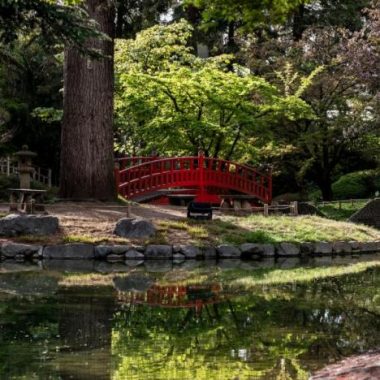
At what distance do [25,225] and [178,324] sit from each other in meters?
7.73

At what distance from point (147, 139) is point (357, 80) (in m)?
8.61

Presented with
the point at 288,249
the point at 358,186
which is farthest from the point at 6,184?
the point at 358,186

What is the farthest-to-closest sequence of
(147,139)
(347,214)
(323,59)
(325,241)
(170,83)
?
(323,59) < (347,214) < (147,139) < (170,83) < (325,241)

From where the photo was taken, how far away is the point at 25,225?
14.1 m

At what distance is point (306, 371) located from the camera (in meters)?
5.14

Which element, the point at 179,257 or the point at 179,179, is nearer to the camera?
the point at 179,257

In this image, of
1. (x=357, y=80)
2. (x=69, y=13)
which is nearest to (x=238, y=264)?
(x=69, y=13)

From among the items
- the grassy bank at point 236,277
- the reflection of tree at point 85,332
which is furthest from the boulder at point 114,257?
the reflection of tree at point 85,332

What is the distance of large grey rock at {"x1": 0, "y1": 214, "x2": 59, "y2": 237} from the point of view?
14.1m

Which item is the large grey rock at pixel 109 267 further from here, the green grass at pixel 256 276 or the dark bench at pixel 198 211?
the dark bench at pixel 198 211

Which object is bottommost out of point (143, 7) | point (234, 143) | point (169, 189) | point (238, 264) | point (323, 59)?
point (238, 264)

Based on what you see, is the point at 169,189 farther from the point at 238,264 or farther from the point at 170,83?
the point at 238,264

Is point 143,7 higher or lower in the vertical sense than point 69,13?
higher

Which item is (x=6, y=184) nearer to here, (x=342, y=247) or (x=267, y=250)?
(x=267, y=250)
